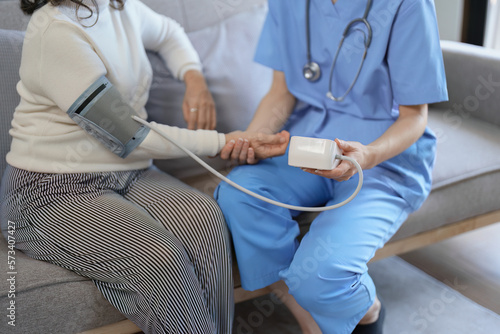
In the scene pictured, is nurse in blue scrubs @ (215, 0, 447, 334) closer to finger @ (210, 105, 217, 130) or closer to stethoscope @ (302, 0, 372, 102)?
stethoscope @ (302, 0, 372, 102)

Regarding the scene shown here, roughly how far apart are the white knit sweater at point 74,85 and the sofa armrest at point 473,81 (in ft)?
2.86

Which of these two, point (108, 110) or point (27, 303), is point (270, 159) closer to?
point (108, 110)

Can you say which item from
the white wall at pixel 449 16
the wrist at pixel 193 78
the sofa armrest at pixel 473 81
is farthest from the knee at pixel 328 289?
the white wall at pixel 449 16

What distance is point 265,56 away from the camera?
133 cm

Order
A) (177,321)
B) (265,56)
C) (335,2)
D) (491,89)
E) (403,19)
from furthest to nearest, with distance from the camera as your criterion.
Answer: (491,89) < (265,56) < (335,2) < (403,19) < (177,321)

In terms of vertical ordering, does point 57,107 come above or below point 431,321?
above

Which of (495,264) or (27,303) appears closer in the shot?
(27,303)

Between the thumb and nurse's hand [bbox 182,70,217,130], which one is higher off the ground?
the thumb

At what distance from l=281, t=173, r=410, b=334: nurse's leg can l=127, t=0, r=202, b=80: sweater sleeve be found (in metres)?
0.58

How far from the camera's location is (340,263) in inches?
39.9

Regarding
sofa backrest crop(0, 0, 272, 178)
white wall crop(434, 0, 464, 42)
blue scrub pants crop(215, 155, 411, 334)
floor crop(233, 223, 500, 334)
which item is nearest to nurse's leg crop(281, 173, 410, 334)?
blue scrub pants crop(215, 155, 411, 334)

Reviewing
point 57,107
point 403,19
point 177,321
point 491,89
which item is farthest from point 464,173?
point 57,107

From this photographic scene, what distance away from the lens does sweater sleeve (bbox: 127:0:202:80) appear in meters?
1.38

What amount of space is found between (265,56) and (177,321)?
69 centimetres
